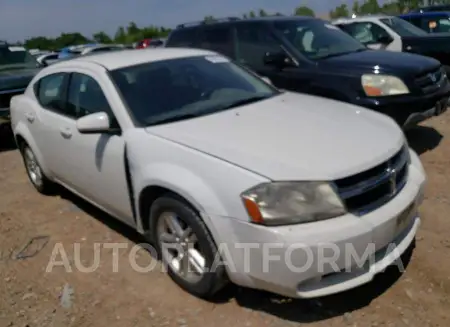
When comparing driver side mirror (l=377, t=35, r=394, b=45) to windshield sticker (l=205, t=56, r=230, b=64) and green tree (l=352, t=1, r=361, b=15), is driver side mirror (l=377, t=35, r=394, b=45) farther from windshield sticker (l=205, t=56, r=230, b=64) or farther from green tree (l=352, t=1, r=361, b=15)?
green tree (l=352, t=1, r=361, b=15)

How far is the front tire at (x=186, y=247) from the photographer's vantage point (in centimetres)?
289

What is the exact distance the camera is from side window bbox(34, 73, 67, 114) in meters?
4.34

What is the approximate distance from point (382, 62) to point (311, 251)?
12.0 feet

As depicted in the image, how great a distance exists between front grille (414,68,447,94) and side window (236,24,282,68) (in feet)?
5.52

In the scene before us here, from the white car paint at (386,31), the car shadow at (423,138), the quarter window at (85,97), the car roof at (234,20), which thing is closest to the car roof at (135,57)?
the quarter window at (85,97)

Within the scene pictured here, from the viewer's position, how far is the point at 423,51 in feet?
26.6

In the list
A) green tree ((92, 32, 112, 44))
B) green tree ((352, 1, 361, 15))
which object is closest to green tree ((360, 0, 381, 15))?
green tree ((352, 1, 361, 15))

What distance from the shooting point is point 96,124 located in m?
3.40

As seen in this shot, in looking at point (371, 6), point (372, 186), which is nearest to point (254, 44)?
point (372, 186)

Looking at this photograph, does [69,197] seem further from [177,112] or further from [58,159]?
[177,112]

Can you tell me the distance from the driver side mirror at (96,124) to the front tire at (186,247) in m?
0.68

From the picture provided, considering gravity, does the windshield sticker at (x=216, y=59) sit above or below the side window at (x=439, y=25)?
above

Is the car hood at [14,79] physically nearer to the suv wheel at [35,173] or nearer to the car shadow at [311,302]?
the suv wheel at [35,173]

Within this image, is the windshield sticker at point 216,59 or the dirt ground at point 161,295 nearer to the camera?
the dirt ground at point 161,295
